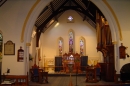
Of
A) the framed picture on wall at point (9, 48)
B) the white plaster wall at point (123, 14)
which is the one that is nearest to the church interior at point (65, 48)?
the framed picture on wall at point (9, 48)

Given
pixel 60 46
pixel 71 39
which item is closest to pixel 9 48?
pixel 60 46

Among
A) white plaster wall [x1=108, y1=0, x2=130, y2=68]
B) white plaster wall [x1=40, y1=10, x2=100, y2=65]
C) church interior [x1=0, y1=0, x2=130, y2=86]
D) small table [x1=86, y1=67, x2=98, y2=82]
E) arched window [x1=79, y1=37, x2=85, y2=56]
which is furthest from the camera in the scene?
arched window [x1=79, y1=37, x2=85, y2=56]

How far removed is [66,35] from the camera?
19.5 m

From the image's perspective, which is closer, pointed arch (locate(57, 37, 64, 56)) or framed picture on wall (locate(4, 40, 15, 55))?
framed picture on wall (locate(4, 40, 15, 55))

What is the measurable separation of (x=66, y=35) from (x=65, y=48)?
1374mm

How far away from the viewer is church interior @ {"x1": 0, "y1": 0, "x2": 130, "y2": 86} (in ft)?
29.4

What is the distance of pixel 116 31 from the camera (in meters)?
9.17

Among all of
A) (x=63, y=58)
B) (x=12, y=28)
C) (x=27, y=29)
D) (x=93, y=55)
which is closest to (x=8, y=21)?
(x=12, y=28)

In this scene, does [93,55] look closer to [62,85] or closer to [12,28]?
[62,85]

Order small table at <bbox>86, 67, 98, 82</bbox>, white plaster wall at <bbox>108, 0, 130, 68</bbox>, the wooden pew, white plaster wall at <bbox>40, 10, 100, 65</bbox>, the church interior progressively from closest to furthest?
the wooden pew < the church interior < white plaster wall at <bbox>108, 0, 130, 68</bbox> < small table at <bbox>86, 67, 98, 82</bbox> < white plaster wall at <bbox>40, 10, 100, 65</bbox>

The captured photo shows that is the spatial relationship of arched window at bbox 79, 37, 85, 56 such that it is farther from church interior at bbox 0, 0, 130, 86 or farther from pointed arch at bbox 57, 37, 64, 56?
pointed arch at bbox 57, 37, 64, 56

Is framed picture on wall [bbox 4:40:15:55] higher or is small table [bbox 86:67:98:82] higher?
framed picture on wall [bbox 4:40:15:55]

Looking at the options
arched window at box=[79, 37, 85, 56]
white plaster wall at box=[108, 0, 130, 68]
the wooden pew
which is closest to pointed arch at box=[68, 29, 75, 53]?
arched window at box=[79, 37, 85, 56]

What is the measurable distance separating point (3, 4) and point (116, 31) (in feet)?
19.0
